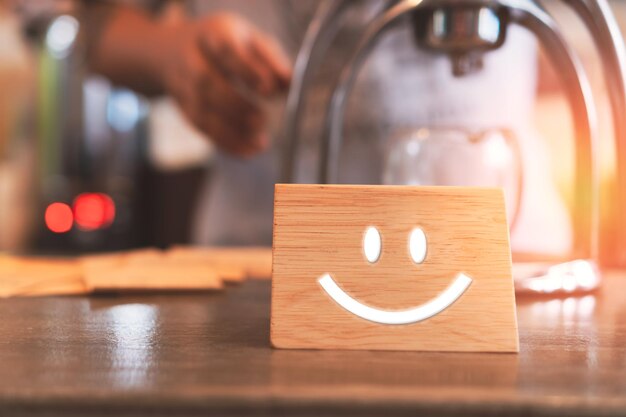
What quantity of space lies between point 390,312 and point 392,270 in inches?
0.8

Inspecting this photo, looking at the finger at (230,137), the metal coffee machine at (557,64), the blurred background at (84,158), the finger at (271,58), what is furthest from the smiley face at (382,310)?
the blurred background at (84,158)

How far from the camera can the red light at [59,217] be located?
2.04m

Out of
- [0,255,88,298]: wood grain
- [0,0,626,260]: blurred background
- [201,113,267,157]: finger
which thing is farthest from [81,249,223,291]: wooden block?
[0,0,626,260]: blurred background

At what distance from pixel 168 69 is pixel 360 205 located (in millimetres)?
668

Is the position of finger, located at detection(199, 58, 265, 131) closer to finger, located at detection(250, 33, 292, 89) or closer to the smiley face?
finger, located at detection(250, 33, 292, 89)

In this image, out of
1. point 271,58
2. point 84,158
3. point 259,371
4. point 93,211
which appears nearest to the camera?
point 259,371

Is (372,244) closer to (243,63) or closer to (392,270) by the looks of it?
(392,270)

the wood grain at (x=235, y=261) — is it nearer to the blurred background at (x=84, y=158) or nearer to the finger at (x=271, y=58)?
the finger at (x=271, y=58)

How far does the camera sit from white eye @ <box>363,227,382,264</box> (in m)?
0.37

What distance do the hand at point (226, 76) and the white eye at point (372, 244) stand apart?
431 mm

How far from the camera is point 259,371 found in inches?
12.1

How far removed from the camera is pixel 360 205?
0.37 m

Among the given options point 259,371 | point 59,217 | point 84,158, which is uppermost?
point 84,158

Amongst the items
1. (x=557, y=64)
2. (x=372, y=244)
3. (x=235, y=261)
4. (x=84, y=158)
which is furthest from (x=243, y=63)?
(x=84, y=158)
